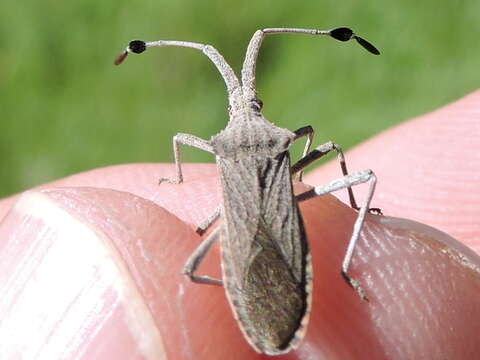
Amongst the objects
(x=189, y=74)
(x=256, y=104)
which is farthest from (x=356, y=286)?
(x=189, y=74)

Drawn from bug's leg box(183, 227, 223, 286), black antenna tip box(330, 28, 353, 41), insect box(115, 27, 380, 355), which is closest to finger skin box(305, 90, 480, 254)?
black antenna tip box(330, 28, 353, 41)

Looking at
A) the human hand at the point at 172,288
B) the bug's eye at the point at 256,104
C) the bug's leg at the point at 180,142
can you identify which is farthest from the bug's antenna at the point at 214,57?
the human hand at the point at 172,288

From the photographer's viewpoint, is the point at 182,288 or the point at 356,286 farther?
the point at 356,286

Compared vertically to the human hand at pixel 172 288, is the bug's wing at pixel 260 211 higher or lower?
higher

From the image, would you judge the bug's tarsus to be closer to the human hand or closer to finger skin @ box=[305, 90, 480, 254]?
the human hand

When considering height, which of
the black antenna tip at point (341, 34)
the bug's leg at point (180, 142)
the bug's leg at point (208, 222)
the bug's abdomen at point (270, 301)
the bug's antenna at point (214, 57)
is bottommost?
the bug's abdomen at point (270, 301)

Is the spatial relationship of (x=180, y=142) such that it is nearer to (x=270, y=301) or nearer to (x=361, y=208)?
(x=361, y=208)

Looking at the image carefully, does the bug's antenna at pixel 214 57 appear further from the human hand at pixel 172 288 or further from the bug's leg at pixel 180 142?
the human hand at pixel 172 288
